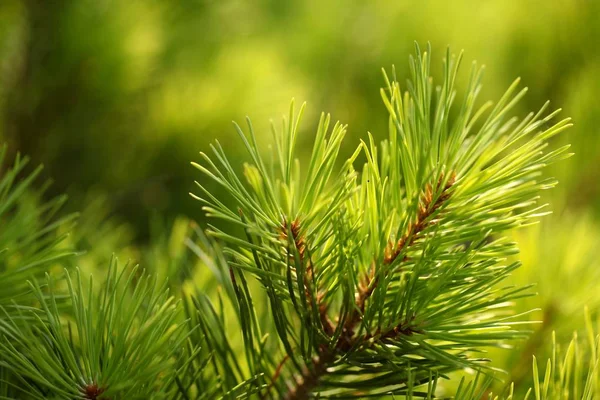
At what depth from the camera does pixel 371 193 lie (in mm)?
234

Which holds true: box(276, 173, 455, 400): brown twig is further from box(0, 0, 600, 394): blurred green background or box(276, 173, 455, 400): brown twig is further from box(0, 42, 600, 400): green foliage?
box(0, 0, 600, 394): blurred green background

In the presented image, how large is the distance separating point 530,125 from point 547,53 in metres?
0.54

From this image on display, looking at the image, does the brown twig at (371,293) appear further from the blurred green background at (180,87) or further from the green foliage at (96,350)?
the blurred green background at (180,87)

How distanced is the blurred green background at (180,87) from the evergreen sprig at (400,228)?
0.25m

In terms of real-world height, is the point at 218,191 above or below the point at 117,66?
below

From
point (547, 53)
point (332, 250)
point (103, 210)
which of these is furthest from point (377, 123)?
point (332, 250)

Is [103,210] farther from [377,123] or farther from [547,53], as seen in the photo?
[547,53]

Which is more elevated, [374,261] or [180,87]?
[180,87]

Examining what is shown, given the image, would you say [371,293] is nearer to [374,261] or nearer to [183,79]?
[374,261]

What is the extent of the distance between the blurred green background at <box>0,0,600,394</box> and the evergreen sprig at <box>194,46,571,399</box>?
0.25 metres

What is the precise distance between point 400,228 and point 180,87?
458 millimetres

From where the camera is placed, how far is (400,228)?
9.3 inches

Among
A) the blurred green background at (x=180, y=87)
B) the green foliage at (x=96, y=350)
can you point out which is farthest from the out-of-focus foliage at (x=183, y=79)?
the green foliage at (x=96, y=350)

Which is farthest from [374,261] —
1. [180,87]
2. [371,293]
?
[180,87]
